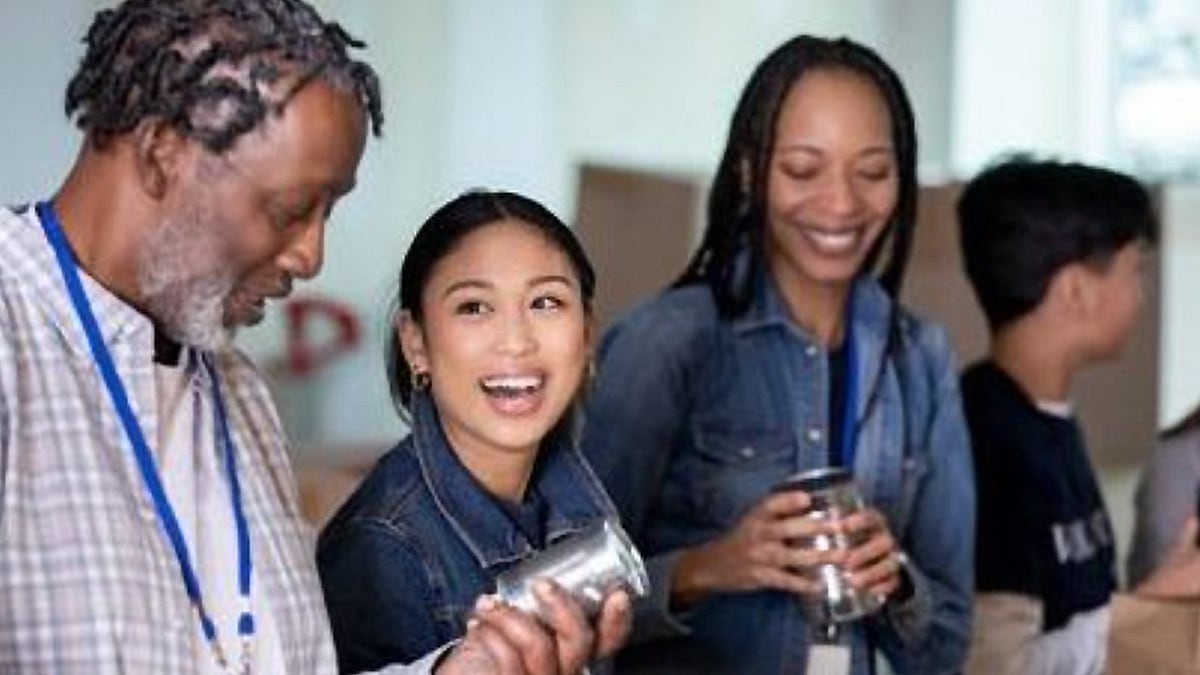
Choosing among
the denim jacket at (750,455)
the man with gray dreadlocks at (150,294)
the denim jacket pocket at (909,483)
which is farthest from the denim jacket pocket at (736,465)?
the man with gray dreadlocks at (150,294)

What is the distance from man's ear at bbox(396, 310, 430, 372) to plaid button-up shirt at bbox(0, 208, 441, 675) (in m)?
0.32

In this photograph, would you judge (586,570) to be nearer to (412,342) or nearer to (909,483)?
(412,342)

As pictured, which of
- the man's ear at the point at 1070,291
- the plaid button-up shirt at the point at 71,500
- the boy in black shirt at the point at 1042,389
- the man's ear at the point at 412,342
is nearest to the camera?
the plaid button-up shirt at the point at 71,500

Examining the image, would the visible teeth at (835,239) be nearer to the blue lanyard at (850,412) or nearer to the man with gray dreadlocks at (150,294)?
the blue lanyard at (850,412)

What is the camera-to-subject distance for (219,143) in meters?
1.00

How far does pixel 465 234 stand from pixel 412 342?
8 centimetres

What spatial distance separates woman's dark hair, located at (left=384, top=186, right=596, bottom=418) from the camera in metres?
1.33

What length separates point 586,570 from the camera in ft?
3.67

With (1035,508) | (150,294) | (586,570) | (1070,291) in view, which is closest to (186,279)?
(150,294)

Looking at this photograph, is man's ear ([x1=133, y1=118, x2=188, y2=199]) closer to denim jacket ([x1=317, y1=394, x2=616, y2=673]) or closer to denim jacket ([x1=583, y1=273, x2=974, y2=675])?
denim jacket ([x1=317, y1=394, x2=616, y2=673])

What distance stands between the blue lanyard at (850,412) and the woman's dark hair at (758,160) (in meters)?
0.08

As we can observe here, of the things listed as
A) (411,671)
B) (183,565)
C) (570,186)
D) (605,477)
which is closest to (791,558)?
(605,477)

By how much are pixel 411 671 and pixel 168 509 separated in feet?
0.55

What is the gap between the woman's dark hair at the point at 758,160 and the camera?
1.67 metres
